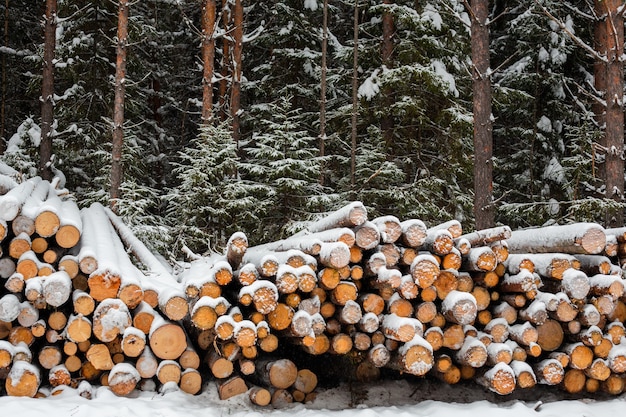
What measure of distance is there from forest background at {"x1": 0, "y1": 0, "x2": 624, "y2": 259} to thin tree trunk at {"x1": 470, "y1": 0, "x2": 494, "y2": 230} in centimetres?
3

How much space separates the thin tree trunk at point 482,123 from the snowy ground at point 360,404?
4.87 metres

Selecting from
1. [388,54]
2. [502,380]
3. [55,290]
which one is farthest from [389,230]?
[388,54]

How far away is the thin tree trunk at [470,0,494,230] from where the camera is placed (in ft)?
34.3

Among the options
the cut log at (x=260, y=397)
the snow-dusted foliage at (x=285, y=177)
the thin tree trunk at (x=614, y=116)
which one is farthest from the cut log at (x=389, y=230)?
the snow-dusted foliage at (x=285, y=177)

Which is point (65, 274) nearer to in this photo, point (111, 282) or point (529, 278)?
point (111, 282)

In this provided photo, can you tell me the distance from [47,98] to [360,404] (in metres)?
12.5

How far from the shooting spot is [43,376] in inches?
224

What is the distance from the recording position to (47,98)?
1403cm

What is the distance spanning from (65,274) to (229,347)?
1942 millimetres

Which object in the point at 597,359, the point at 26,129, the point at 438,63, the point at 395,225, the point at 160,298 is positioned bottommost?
the point at 597,359

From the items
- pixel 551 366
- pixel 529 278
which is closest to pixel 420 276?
pixel 529 278

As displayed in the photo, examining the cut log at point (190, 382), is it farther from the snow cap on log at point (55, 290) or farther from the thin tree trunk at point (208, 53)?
the thin tree trunk at point (208, 53)

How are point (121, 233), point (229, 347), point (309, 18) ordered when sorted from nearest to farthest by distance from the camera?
point (229, 347) < point (121, 233) < point (309, 18)

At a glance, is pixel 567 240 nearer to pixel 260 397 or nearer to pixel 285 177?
pixel 260 397
